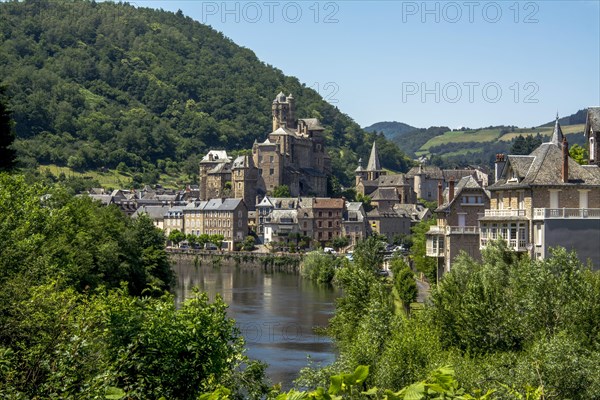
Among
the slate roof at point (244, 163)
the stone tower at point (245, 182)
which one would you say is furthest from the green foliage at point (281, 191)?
the slate roof at point (244, 163)

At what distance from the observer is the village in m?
43.3

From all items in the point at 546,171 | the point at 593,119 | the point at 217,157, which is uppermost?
the point at 217,157

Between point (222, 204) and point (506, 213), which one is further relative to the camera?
point (222, 204)

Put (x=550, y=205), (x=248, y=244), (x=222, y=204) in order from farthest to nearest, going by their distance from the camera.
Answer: (x=222, y=204) → (x=248, y=244) → (x=550, y=205)

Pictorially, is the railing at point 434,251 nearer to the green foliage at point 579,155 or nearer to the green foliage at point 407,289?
the green foliage at point 407,289

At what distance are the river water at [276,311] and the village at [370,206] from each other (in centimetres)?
1052

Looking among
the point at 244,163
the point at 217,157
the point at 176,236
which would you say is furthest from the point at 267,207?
the point at 217,157

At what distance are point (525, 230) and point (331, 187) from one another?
15402cm

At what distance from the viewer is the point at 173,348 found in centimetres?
2317

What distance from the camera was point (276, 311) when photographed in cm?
7238

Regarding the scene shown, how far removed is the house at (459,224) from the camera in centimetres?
5669

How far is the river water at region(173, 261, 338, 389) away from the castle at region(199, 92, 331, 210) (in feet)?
155

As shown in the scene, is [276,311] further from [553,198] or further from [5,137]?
[553,198]

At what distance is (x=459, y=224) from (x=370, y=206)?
124 metres
